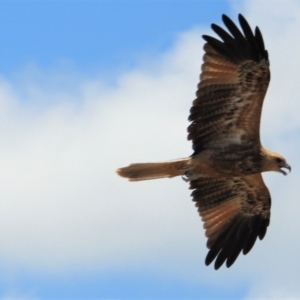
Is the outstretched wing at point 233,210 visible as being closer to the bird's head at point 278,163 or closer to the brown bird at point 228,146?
the brown bird at point 228,146

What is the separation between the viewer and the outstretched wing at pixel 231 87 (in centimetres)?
1623

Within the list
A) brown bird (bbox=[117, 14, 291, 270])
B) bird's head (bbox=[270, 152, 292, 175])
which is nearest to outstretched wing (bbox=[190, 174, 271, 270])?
brown bird (bbox=[117, 14, 291, 270])

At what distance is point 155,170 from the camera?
16.7 meters

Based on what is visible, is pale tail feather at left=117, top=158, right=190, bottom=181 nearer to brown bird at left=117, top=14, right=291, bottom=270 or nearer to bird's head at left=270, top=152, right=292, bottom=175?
brown bird at left=117, top=14, right=291, bottom=270

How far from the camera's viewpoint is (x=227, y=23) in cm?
1616

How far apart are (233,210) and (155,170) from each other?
1.81 m

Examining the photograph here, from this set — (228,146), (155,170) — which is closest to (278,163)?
(228,146)

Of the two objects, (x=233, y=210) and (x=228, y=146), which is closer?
(x=228, y=146)

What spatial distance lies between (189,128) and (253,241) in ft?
7.03

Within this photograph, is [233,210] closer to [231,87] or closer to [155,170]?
[155,170]

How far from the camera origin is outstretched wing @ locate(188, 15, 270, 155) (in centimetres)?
1623

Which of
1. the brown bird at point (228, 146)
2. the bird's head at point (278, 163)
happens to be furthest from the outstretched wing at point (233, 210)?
the bird's head at point (278, 163)

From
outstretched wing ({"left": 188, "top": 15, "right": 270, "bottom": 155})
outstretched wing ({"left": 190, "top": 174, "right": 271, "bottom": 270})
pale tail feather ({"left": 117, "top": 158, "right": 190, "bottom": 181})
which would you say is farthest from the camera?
outstretched wing ({"left": 190, "top": 174, "right": 271, "bottom": 270})

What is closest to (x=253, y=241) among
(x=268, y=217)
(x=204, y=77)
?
(x=268, y=217)
